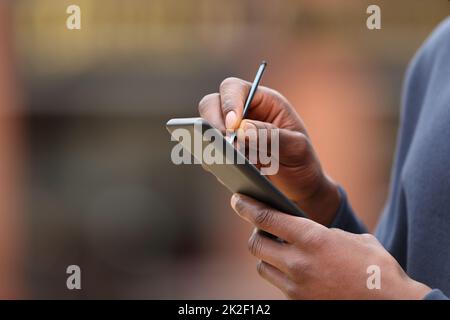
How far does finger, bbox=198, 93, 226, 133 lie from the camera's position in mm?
1015

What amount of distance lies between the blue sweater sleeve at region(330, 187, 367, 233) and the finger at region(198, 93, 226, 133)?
0.39 metres

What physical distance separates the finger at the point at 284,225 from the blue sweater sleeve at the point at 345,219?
377 mm

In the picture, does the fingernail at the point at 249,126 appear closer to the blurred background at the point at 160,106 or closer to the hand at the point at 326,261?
the hand at the point at 326,261

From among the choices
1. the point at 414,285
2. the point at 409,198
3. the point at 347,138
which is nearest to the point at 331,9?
the point at 347,138

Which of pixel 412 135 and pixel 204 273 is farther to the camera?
pixel 204 273

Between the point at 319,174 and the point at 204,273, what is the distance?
4.28 meters

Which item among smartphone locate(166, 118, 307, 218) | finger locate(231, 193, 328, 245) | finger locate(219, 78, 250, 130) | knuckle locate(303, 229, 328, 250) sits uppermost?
finger locate(219, 78, 250, 130)

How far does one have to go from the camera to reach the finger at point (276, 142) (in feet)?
3.22

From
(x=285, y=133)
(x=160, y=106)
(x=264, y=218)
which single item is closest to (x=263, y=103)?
(x=285, y=133)

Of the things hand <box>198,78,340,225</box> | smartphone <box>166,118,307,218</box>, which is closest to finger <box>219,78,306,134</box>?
hand <box>198,78,340,225</box>

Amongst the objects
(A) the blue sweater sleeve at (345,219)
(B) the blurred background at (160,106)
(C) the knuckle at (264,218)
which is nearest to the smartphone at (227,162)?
(C) the knuckle at (264,218)

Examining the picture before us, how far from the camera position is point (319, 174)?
4.01 feet

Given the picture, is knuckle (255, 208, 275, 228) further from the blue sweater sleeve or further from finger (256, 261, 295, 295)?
the blue sweater sleeve
